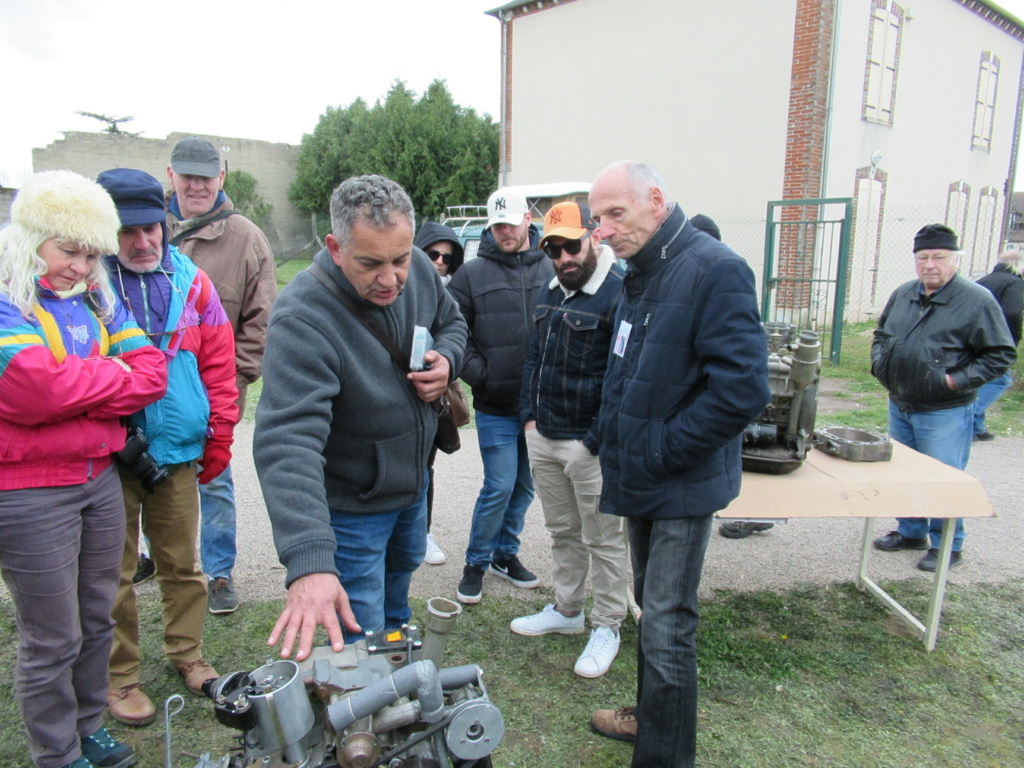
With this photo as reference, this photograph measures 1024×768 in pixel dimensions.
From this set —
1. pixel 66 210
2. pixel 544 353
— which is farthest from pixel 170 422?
pixel 544 353

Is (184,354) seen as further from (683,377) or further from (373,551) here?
(683,377)

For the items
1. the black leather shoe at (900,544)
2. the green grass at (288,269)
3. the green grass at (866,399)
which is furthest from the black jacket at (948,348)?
the green grass at (288,269)

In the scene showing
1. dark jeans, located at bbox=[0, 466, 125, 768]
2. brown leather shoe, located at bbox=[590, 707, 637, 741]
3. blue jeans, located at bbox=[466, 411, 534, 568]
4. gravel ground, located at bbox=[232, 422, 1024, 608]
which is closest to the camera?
dark jeans, located at bbox=[0, 466, 125, 768]


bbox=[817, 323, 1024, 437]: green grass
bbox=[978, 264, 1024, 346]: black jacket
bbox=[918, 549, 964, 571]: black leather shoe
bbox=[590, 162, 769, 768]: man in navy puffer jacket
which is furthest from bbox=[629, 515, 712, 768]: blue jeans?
bbox=[978, 264, 1024, 346]: black jacket

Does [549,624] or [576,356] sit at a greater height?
[576,356]

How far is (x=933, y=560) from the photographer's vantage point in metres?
4.02

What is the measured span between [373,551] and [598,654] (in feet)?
4.28

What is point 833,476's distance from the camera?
9.74 feet

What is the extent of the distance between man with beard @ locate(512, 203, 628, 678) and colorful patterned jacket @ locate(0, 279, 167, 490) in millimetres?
1532

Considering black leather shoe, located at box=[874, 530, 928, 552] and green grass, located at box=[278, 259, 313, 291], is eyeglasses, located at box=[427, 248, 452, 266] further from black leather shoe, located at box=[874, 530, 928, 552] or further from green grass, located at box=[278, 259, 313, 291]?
green grass, located at box=[278, 259, 313, 291]

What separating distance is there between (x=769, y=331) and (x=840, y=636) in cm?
149

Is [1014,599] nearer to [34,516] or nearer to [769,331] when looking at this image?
[769,331]

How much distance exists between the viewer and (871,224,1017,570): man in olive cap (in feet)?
12.1

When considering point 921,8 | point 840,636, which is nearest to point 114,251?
point 840,636
